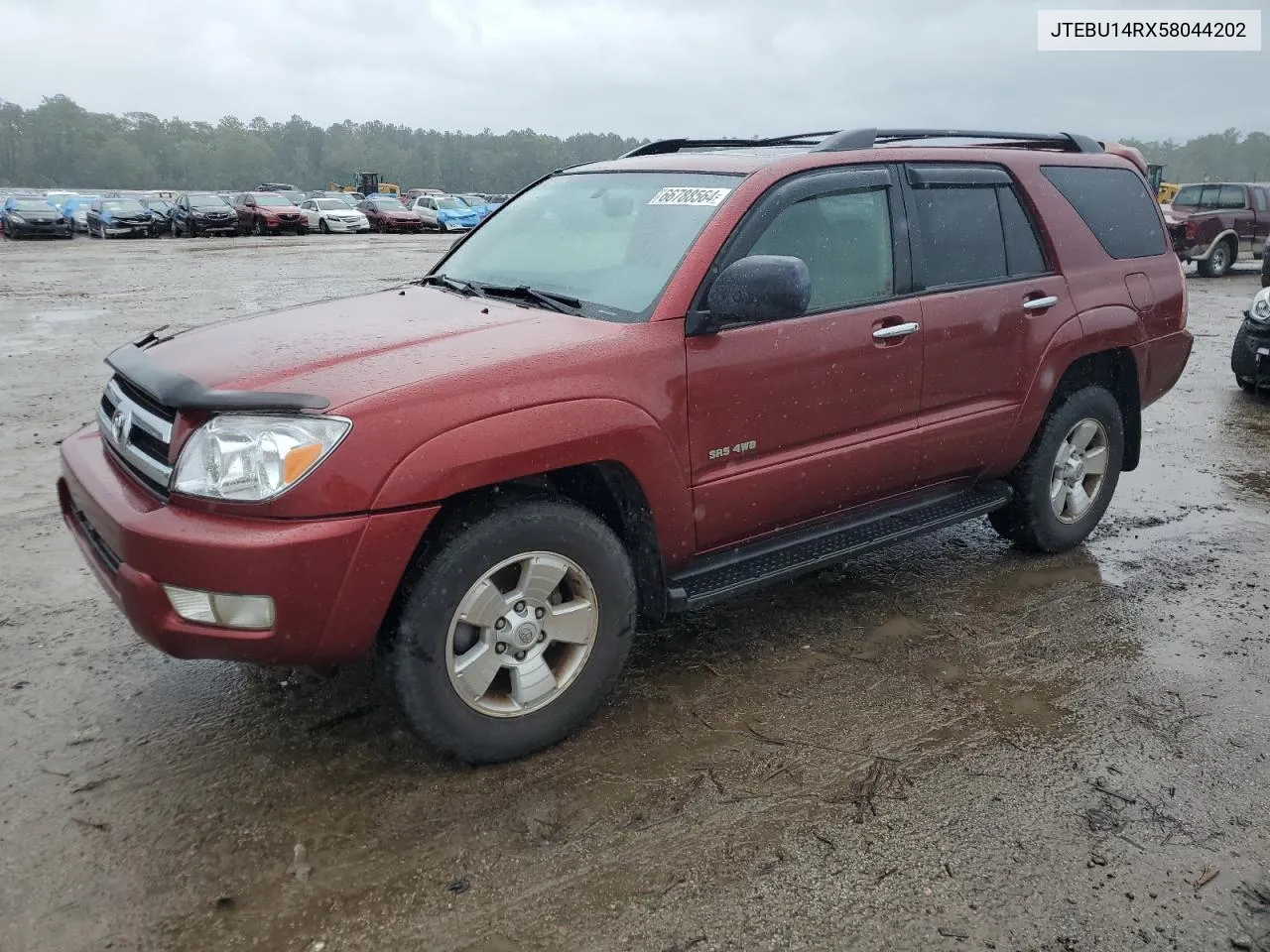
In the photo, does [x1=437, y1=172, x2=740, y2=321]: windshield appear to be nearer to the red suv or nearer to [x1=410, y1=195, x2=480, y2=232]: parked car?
the red suv

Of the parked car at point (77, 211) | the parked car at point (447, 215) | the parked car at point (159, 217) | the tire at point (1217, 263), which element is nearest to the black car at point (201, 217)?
the parked car at point (159, 217)

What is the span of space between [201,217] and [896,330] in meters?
33.0

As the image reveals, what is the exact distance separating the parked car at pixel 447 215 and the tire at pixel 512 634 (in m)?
35.0

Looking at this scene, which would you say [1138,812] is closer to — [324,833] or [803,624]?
[803,624]

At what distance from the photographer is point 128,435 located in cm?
296

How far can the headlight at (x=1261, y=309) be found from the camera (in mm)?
8305

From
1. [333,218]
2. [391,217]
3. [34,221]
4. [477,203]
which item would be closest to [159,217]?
[34,221]

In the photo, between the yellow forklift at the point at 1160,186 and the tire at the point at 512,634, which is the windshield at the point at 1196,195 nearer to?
the yellow forklift at the point at 1160,186

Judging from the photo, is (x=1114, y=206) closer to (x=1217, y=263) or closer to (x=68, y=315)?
(x=68, y=315)

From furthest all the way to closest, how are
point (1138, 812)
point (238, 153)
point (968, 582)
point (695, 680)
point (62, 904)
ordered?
point (238, 153) → point (968, 582) → point (695, 680) → point (1138, 812) → point (62, 904)

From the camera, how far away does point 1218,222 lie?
19359 millimetres

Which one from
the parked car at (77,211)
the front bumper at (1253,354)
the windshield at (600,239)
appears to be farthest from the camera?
the parked car at (77,211)

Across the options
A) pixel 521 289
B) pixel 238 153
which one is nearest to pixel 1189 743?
pixel 521 289

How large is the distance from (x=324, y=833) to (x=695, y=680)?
1.39 meters
